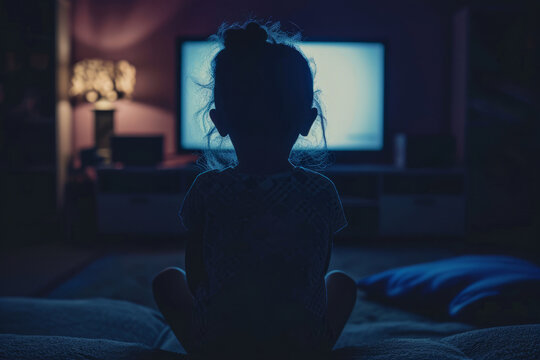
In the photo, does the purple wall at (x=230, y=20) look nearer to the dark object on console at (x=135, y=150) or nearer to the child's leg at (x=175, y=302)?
the dark object on console at (x=135, y=150)

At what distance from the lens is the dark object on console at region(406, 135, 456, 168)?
10.7ft

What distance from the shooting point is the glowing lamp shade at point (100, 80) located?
3.27 metres

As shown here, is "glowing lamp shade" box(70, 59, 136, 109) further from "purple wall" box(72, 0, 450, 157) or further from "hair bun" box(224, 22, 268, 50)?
"hair bun" box(224, 22, 268, 50)

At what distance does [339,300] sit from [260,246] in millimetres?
276

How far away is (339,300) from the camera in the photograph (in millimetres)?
919

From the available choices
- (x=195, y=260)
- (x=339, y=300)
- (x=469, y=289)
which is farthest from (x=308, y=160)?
(x=195, y=260)

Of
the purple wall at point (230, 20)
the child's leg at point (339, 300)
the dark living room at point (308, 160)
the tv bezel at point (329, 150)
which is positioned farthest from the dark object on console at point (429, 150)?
the child's leg at point (339, 300)

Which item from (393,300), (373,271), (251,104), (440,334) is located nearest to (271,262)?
(251,104)

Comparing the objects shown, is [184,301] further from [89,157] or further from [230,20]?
[230,20]

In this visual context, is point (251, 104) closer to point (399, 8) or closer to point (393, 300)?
point (393, 300)

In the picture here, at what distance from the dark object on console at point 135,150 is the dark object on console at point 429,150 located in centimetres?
173

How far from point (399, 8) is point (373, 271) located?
2248mm

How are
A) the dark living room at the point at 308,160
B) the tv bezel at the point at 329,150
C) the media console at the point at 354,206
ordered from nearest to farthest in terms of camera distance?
the dark living room at the point at 308,160
the media console at the point at 354,206
the tv bezel at the point at 329,150

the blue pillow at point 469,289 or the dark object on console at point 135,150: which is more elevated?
A: the dark object on console at point 135,150
